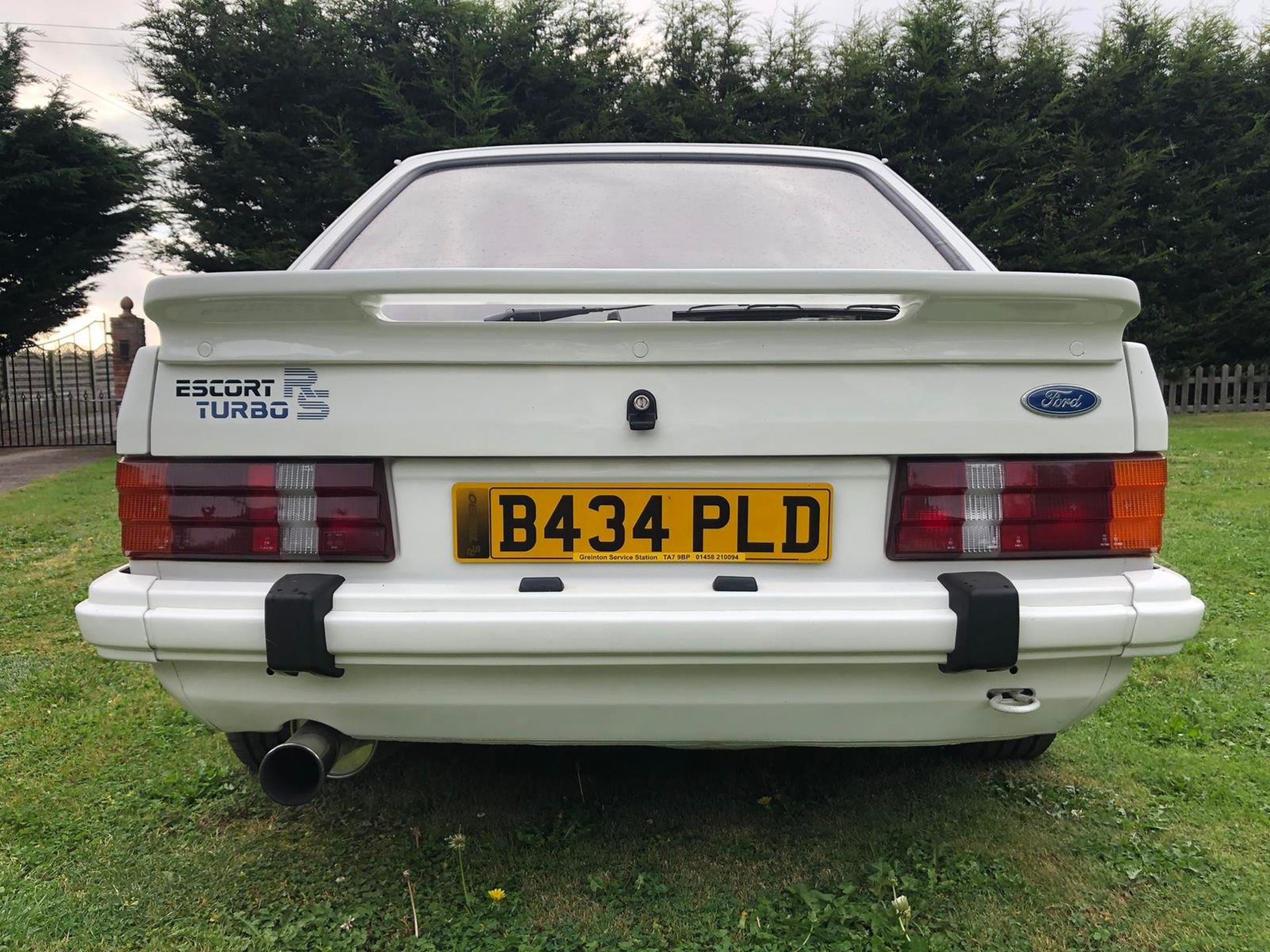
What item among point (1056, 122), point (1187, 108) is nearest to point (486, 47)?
point (1056, 122)

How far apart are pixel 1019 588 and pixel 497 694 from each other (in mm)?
1031

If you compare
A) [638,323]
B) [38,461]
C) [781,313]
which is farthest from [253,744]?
[38,461]

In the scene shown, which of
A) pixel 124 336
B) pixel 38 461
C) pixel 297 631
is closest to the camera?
pixel 297 631

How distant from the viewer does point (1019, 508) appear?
5.64ft

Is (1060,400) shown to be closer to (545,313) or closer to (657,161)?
(545,313)

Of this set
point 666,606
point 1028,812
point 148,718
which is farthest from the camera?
point 148,718

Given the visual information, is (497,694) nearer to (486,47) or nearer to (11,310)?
(486,47)

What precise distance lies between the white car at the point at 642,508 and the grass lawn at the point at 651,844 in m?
0.43

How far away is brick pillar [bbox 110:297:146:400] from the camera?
1628 centimetres

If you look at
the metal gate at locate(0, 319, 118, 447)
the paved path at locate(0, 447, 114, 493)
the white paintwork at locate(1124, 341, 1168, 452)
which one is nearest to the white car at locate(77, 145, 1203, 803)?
the white paintwork at locate(1124, 341, 1168, 452)

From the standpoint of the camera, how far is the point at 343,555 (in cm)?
171

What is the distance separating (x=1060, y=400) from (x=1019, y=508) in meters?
0.23

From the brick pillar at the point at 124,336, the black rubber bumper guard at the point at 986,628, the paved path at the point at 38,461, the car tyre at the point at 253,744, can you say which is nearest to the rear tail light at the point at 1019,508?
the black rubber bumper guard at the point at 986,628

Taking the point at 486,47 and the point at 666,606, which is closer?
the point at 666,606
